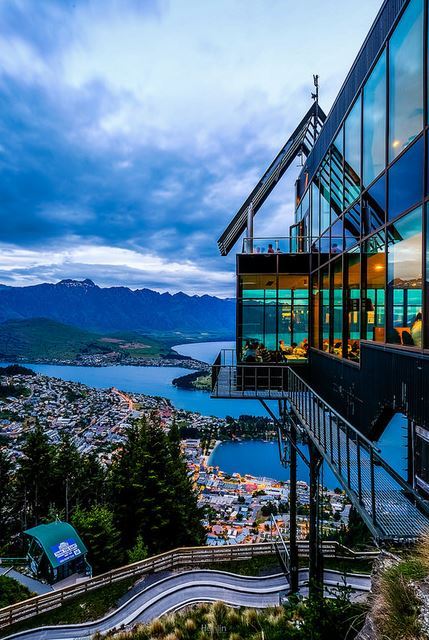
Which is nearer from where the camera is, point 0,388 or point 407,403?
point 407,403

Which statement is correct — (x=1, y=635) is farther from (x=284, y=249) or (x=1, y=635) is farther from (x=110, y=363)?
(x=110, y=363)

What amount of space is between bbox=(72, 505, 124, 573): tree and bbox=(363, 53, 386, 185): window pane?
62.4ft

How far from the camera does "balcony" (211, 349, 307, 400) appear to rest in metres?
11.4

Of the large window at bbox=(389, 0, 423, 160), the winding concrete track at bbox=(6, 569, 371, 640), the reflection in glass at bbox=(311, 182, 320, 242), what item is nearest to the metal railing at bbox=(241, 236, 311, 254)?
the reflection in glass at bbox=(311, 182, 320, 242)

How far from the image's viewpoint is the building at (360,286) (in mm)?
4988

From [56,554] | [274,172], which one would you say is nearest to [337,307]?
[274,172]

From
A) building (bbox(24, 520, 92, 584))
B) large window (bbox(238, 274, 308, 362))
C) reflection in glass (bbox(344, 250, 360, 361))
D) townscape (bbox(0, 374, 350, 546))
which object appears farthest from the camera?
townscape (bbox(0, 374, 350, 546))

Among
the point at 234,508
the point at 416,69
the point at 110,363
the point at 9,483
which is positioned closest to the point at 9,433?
the point at 9,483

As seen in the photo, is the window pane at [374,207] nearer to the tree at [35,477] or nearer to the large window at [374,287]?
the large window at [374,287]

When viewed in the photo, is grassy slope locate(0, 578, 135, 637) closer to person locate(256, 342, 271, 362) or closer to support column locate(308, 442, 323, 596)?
support column locate(308, 442, 323, 596)

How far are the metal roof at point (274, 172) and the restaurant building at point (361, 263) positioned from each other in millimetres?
65

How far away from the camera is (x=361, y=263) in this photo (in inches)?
307

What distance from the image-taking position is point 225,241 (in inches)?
548

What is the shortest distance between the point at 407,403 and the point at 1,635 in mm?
12829
